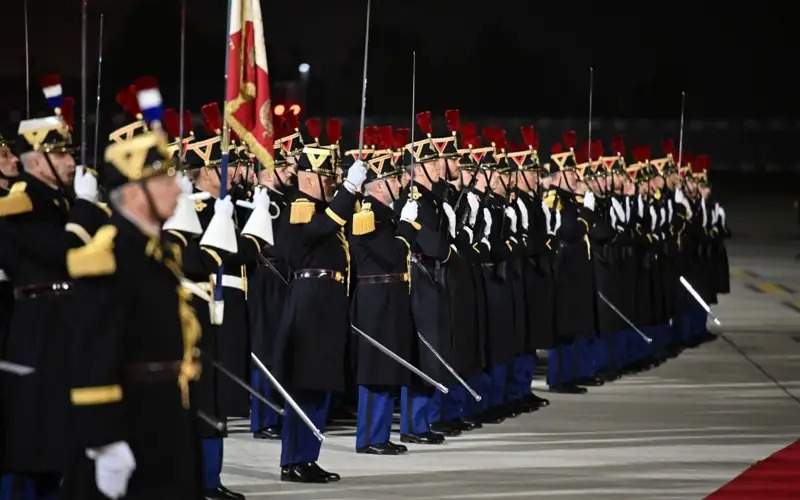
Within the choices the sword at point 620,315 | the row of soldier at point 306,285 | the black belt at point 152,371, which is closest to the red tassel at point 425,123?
the row of soldier at point 306,285

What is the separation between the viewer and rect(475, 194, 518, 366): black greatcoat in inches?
513

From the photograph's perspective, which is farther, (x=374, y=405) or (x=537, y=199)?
(x=537, y=199)

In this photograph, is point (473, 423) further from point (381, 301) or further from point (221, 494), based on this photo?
point (221, 494)

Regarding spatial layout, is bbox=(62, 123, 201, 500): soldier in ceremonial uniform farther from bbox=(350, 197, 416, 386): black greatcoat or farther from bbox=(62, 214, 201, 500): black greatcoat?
bbox=(350, 197, 416, 386): black greatcoat

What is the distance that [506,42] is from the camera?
6412 centimetres

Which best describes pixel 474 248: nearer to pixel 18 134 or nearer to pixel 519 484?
pixel 519 484

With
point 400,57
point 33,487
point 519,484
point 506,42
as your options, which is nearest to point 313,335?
point 519,484

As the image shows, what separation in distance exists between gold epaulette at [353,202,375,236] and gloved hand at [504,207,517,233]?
2534 millimetres

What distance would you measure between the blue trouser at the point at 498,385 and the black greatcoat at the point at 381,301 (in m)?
2.07

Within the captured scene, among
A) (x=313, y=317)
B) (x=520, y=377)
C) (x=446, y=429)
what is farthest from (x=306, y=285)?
(x=520, y=377)

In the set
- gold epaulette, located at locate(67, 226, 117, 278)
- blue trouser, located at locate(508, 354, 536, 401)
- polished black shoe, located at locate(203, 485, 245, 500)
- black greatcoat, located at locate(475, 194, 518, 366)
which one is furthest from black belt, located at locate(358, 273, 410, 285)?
gold epaulette, located at locate(67, 226, 117, 278)

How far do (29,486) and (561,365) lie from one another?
7837 mm

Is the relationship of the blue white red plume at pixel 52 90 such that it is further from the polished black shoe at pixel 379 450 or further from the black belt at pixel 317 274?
the polished black shoe at pixel 379 450

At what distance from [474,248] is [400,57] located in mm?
47278
